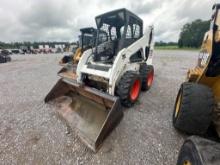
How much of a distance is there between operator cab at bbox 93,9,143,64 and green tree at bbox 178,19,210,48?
56.2 meters

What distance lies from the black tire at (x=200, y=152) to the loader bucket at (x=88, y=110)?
1.26m

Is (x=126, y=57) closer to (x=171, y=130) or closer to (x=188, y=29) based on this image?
(x=171, y=130)

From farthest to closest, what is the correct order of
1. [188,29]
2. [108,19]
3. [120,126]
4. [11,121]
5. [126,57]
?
[188,29], [108,19], [126,57], [11,121], [120,126]

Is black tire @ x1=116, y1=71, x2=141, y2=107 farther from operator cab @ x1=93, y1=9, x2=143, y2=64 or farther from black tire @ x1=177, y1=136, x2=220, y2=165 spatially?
black tire @ x1=177, y1=136, x2=220, y2=165

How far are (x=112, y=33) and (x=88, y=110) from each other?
9.01ft

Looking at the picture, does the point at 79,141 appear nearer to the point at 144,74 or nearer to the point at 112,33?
the point at 144,74

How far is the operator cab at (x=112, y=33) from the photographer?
159 inches

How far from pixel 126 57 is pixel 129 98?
1.07m

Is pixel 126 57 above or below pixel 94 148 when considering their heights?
above

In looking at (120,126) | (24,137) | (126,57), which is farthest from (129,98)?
(24,137)

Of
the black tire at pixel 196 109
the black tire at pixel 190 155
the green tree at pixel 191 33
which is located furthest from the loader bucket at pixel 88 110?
the green tree at pixel 191 33

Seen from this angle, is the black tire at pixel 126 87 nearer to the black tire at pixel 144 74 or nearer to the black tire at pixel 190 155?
the black tire at pixel 144 74

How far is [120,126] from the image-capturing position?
2938 mm

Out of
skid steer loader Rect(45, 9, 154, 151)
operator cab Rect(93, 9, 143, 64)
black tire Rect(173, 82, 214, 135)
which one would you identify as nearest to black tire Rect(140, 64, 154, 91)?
skid steer loader Rect(45, 9, 154, 151)
